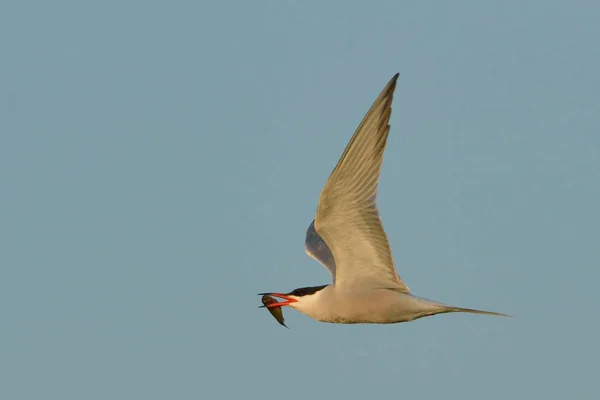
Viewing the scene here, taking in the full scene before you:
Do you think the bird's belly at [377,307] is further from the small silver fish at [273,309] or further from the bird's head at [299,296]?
the small silver fish at [273,309]

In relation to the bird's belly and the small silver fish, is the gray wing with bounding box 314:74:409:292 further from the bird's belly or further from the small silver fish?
the small silver fish

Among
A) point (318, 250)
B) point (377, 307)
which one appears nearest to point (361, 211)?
point (377, 307)

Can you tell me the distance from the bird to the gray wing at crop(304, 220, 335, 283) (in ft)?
1.01

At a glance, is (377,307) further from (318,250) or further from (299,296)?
(318,250)

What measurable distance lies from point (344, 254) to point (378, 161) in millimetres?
1288

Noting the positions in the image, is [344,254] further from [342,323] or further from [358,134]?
[358,134]

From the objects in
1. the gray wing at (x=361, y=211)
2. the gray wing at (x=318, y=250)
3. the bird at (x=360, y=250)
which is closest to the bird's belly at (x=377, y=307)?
the bird at (x=360, y=250)

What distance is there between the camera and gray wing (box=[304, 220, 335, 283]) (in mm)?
11398

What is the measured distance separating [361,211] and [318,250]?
2.19 m

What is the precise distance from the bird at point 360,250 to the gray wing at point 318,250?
1.01 ft

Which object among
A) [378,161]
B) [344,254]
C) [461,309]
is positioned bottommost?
[461,309]

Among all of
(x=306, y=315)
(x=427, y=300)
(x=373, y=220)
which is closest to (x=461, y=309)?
(x=427, y=300)

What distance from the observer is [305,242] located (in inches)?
474

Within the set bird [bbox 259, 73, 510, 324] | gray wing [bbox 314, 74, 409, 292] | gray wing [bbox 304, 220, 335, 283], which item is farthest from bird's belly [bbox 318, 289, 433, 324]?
gray wing [bbox 304, 220, 335, 283]
